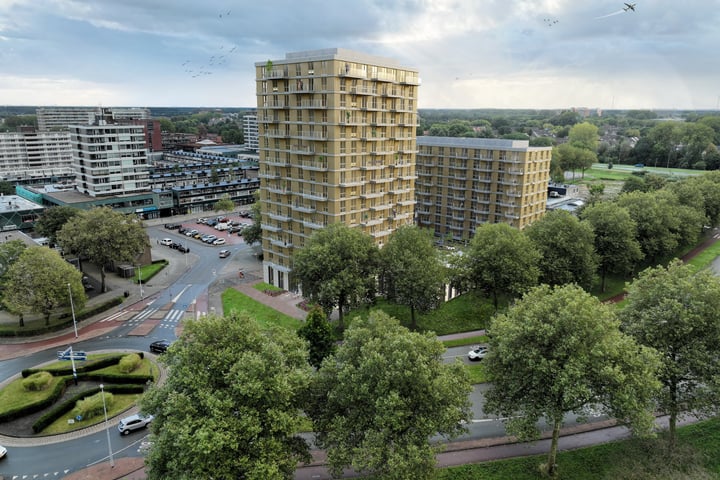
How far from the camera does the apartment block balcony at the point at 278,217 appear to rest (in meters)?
68.6

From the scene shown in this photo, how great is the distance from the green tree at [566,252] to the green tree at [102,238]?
57.9 meters

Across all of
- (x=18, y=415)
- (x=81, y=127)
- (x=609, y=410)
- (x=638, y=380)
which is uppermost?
(x=81, y=127)

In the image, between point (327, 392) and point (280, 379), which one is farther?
point (327, 392)

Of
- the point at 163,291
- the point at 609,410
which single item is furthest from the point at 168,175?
the point at 609,410

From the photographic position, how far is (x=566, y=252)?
5844 centimetres

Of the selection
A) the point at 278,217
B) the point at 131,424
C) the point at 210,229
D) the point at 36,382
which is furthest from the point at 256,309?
the point at 210,229

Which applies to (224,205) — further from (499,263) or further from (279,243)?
(499,263)

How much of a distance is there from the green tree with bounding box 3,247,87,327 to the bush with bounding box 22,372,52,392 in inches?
486

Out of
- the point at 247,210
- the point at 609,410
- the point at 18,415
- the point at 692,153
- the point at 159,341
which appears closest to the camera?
the point at 609,410

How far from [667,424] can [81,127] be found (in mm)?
120399

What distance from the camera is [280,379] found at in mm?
28250

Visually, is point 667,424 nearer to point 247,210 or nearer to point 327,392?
point 327,392

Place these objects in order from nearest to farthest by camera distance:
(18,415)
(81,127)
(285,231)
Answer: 1. (18,415)
2. (285,231)
3. (81,127)

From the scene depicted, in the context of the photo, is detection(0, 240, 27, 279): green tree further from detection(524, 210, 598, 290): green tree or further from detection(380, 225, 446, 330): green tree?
detection(524, 210, 598, 290): green tree
